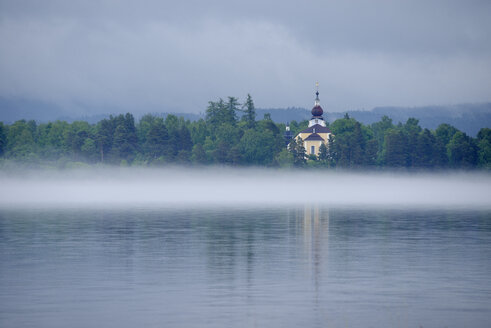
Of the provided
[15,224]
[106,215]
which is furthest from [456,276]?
[106,215]

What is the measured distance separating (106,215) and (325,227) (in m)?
25.1

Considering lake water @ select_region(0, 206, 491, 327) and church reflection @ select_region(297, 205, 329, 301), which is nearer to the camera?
lake water @ select_region(0, 206, 491, 327)

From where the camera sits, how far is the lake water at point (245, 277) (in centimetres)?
2294

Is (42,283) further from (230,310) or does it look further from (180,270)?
(230,310)

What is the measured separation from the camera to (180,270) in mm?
32438

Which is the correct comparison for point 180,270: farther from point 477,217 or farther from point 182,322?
point 477,217

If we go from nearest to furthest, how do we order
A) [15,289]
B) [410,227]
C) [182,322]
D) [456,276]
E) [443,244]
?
1. [182,322]
2. [15,289]
3. [456,276]
4. [443,244]
5. [410,227]

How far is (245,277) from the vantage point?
99.1 feet

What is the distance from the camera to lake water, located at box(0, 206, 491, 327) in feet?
75.3

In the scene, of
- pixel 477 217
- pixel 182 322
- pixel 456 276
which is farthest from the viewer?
pixel 477 217

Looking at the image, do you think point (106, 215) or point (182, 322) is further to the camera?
point (106, 215)

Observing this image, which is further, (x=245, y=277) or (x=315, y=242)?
(x=315, y=242)

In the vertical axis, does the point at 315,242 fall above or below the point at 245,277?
above

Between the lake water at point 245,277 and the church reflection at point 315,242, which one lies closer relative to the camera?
the lake water at point 245,277
